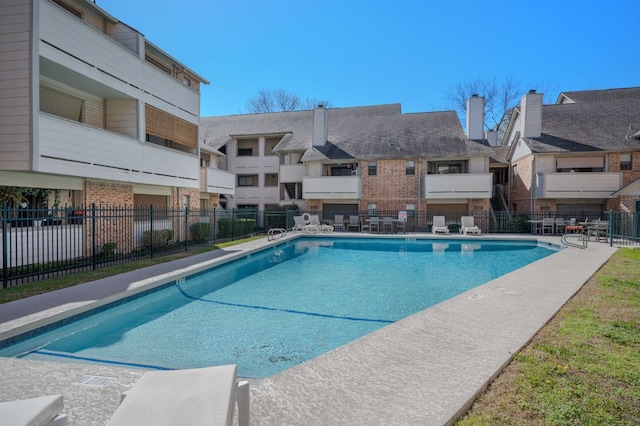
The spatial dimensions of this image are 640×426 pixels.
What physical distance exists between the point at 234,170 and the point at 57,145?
69.6 ft

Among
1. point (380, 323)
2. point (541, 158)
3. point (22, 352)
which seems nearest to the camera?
point (22, 352)

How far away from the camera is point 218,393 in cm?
226

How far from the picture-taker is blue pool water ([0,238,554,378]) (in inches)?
209

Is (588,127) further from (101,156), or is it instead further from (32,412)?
(32,412)

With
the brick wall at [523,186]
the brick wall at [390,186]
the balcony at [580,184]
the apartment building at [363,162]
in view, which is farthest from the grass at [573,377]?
the brick wall at [523,186]

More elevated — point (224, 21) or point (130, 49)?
point (224, 21)

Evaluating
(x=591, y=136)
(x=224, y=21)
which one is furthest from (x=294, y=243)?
(x=591, y=136)

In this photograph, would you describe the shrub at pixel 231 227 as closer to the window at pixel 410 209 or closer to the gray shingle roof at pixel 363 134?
the gray shingle roof at pixel 363 134

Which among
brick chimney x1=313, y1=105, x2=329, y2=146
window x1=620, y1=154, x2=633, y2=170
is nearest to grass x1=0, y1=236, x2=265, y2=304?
brick chimney x1=313, y1=105, x2=329, y2=146

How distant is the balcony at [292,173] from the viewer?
28422 millimetres

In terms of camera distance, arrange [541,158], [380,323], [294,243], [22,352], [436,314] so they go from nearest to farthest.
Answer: [22,352], [436,314], [380,323], [294,243], [541,158]

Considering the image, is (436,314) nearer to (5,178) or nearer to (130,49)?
(5,178)

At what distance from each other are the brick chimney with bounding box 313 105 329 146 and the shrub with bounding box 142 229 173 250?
15.4 m

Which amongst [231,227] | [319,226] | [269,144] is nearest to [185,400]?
[231,227]
